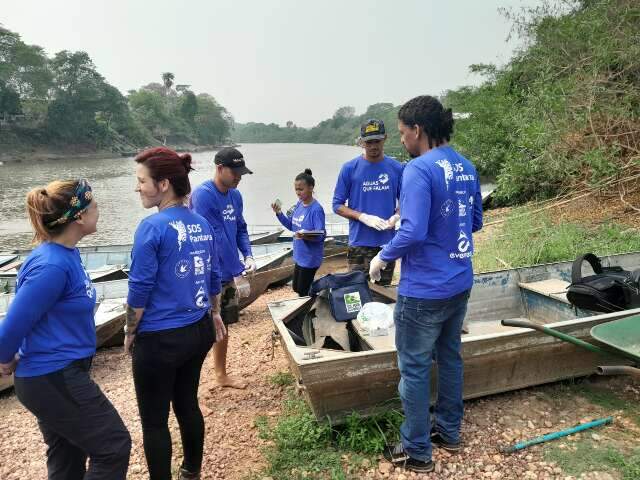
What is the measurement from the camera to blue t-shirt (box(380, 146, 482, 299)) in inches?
88.5

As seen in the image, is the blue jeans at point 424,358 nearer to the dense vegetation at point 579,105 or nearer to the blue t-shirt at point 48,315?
the blue t-shirt at point 48,315

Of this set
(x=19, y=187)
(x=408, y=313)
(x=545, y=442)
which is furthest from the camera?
(x=19, y=187)

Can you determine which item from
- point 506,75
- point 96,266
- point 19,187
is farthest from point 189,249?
point 19,187

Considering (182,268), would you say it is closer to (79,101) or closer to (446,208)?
(446,208)

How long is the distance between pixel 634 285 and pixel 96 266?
919cm

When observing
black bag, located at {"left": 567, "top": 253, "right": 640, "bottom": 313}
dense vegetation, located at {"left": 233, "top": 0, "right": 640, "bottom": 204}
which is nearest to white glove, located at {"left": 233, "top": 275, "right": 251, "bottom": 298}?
black bag, located at {"left": 567, "top": 253, "right": 640, "bottom": 313}

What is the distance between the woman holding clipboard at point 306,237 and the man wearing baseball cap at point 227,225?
1052 mm

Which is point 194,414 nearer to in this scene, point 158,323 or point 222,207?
point 158,323

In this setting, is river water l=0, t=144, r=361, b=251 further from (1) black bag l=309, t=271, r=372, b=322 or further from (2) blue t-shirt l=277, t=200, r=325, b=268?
(1) black bag l=309, t=271, r=372, b=322

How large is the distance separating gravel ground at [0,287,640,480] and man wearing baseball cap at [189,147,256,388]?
31cm

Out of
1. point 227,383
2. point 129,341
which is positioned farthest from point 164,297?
point 227,383

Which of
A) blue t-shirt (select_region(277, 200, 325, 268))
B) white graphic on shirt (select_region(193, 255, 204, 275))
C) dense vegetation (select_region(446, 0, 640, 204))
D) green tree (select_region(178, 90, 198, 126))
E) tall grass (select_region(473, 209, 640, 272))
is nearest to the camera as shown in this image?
white graphic on shirt (select_region(193, 255, 204, 275))

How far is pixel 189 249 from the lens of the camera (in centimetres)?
215

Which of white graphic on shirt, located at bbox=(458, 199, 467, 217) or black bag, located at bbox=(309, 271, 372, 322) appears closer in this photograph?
white graphic on shirt, located at bbox=(458, 199, 467, 217)
